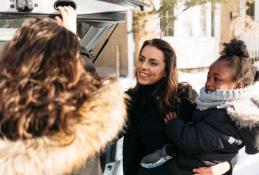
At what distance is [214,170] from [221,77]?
468 mm

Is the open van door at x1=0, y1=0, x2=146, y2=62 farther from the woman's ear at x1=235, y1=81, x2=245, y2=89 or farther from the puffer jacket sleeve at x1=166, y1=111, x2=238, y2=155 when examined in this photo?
the woman's ear at x1=235, y1=81, x2=245, y2=89

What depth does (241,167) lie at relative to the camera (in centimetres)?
482

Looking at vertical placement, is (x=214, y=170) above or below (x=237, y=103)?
below

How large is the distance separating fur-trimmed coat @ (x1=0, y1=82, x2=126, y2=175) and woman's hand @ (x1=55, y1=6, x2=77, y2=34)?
386 mm

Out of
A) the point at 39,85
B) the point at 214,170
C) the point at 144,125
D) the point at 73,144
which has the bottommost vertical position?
the point at 214,170

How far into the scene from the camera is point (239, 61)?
234 cm

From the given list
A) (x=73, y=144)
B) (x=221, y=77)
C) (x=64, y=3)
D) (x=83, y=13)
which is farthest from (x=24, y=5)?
(x=221, y=77)

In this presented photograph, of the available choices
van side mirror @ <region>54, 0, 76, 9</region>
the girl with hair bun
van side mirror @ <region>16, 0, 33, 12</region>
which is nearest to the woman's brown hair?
the girl with hair bun

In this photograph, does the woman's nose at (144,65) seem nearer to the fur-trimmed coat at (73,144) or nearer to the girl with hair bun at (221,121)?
the girl with hair bun at (221,121)

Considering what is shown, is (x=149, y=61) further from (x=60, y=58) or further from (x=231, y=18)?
(x=231, y=18)

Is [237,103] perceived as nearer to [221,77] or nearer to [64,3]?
[221,77]

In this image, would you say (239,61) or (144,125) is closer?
(239,61)

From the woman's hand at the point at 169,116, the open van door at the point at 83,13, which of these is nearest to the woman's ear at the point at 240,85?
the woman's hand at the point at 169,116

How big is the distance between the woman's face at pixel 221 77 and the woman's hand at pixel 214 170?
39 cm
